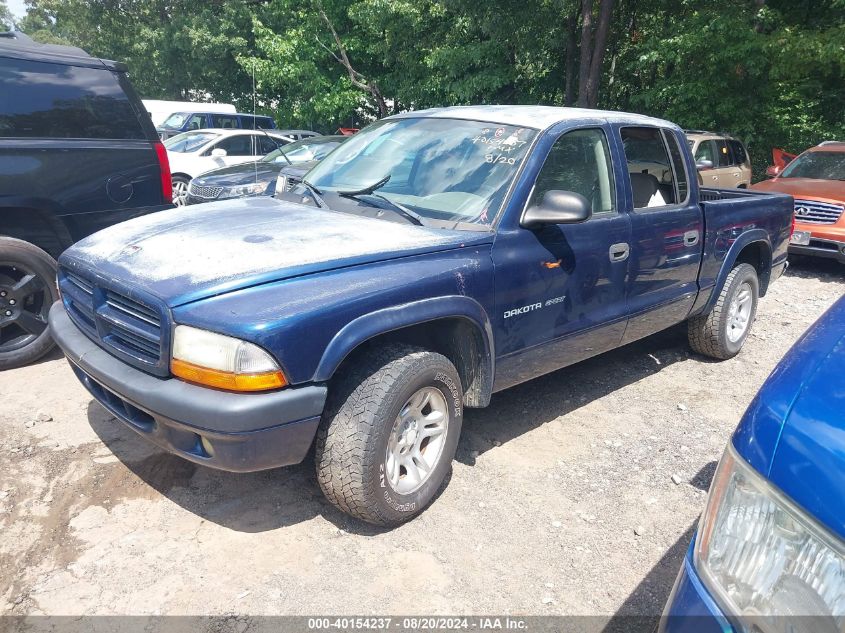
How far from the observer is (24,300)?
14.7 ft

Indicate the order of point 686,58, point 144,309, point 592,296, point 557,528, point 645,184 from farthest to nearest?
1. point 686,58
2. point 645,184
3. point 592,296
4. point 557,528
5. point 144,309

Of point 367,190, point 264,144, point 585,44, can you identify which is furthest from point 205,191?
point 585,44

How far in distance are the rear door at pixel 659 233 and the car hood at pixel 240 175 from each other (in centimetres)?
611

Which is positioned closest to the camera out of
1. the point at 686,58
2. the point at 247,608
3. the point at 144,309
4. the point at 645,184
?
the point at 247,608

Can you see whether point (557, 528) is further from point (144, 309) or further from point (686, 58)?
point (686, 58)

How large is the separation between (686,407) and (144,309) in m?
3.60

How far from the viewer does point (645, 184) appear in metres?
4.47

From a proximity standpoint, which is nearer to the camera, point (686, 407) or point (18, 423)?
point (18, 423)

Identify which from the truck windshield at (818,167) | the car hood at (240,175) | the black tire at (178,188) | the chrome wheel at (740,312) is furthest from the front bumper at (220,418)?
the truck windshield at (818,167)

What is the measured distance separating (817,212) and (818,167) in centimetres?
152

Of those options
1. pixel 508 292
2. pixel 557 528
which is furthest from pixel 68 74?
pixel 557 528

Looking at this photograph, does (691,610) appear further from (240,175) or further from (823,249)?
(240,175)

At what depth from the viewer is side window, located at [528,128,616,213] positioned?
3.49 meters

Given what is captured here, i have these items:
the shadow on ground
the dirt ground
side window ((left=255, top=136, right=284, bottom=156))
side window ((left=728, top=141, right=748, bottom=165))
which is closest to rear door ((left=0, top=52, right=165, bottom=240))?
the dirt ground
